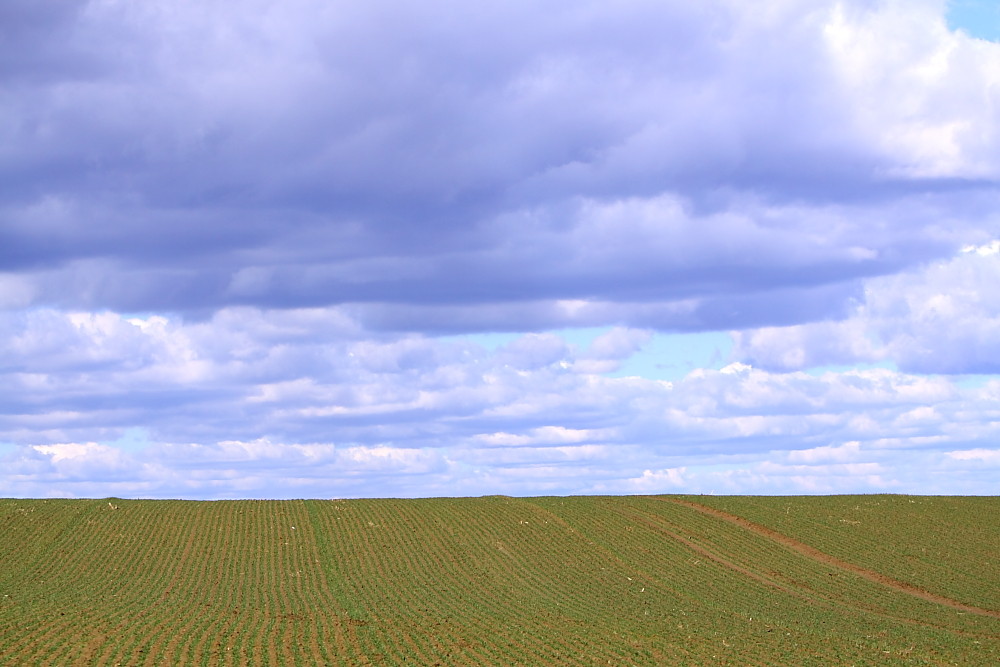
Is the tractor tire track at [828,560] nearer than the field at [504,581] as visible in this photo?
No

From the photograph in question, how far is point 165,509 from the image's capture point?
83250mm

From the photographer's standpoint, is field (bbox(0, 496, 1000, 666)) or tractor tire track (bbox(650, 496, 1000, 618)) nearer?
field (bbox(0, 496, 1000, 666))

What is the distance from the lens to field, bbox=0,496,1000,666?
40.8 metres

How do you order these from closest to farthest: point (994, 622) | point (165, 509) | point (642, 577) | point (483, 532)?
1. point (994, 622)
2. point (642, 577)
3. point (483, 532)
4. point (165, 509)

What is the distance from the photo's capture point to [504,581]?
61.8m

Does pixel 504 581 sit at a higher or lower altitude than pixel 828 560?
lower

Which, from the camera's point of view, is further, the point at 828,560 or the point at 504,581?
the point at 828,560

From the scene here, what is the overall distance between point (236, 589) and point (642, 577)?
74.7ft

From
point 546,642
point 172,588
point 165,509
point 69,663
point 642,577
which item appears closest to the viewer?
point 69,663

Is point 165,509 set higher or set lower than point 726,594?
higher

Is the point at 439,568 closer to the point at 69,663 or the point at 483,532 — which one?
the point at 483,532

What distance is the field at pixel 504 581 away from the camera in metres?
40.8

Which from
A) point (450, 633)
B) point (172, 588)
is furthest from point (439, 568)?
point (450, 633)

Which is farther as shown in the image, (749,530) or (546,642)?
(749,530)
